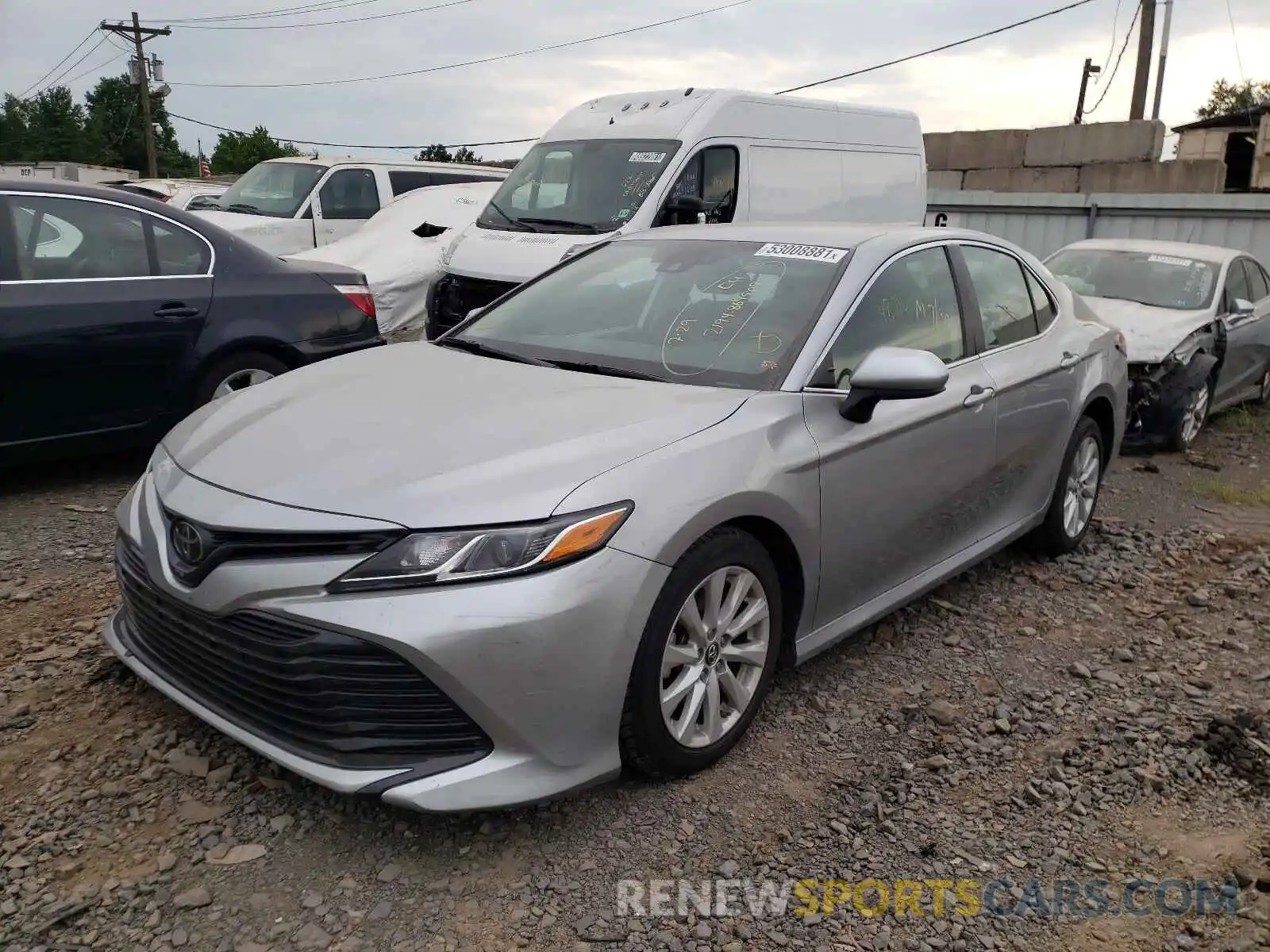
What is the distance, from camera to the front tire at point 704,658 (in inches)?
109

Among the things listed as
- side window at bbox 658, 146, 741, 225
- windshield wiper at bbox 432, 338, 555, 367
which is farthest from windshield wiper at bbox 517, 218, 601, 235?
windshield wiper at bbox 432, 338, 555, 367

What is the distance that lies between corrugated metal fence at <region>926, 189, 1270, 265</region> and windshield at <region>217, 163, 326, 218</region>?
704 centimetres

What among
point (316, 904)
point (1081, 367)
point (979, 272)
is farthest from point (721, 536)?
point (1081, 367)

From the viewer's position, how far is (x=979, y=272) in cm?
440

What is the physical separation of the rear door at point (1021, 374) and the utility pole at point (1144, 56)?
17214 mm

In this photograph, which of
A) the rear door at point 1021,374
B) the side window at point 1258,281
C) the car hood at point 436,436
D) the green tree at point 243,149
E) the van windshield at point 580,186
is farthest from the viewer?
the green tree at point 243,149

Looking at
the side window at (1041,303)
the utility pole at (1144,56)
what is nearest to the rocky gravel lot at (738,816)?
the side window at (1041,303)

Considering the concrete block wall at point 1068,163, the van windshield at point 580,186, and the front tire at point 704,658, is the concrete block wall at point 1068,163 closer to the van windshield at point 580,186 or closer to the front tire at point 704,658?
the van windshield at point 580,186

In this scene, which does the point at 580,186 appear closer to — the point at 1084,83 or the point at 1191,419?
the point at 1191,419

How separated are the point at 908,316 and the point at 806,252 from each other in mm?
445

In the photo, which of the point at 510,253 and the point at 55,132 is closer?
the point at 510,253

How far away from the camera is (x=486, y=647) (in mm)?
2471

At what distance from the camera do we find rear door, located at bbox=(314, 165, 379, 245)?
459 inches

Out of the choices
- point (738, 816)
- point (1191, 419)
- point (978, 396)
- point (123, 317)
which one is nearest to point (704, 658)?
point (738, 816)
